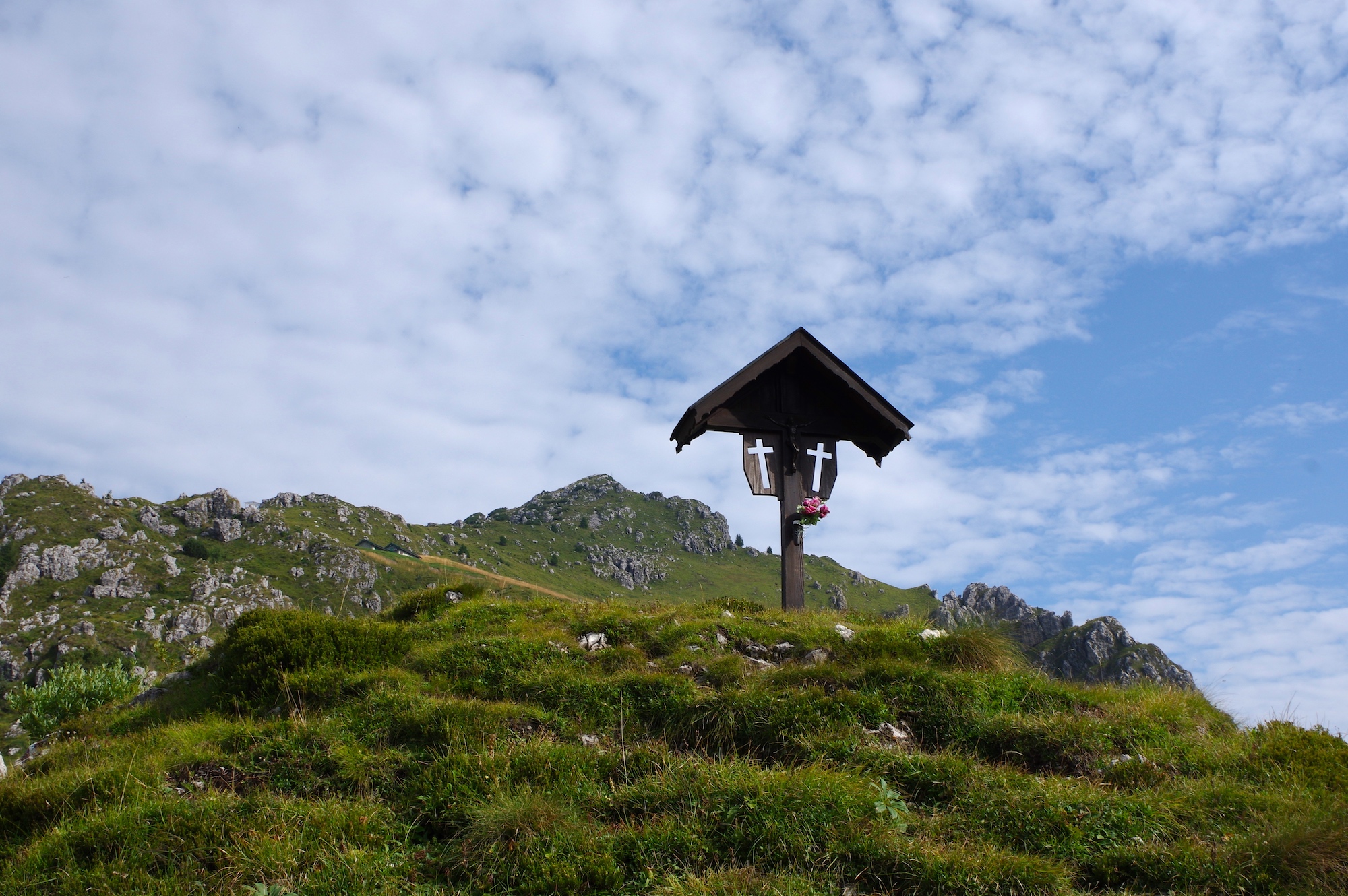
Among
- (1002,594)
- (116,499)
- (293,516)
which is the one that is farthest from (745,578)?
(116,499)

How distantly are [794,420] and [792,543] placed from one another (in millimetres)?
2480

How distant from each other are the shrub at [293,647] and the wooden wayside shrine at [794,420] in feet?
22.6

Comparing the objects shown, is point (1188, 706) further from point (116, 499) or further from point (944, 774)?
point (116, 499)

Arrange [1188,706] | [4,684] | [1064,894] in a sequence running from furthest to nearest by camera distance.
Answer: [4,684] → [1188,706] → [1064,894]

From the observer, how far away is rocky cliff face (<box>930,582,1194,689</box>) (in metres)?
11.6

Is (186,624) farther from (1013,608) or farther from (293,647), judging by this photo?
(1013,608)

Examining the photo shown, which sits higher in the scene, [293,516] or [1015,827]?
[293,516]

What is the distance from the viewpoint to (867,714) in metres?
8.71

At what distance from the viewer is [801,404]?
16.0 meters

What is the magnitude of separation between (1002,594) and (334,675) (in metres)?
155

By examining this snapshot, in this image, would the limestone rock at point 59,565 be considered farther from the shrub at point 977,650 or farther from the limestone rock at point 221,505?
the shrub at point 977,650

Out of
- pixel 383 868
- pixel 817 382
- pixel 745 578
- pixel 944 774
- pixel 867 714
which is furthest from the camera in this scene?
pixel 745 578

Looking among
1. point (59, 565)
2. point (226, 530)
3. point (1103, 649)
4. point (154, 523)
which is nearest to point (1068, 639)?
point (1103, 649)

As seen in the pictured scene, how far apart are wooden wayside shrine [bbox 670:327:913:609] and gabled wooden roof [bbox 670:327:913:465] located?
0.05 feet
